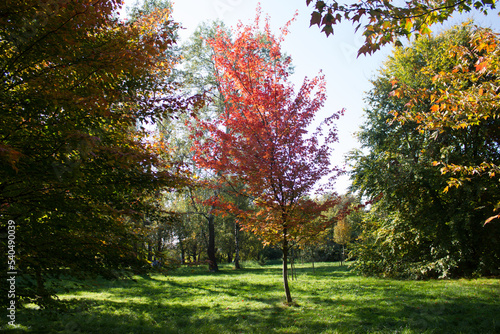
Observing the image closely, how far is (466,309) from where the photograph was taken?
→ 691 centimetres

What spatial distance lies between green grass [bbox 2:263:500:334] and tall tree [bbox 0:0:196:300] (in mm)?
950

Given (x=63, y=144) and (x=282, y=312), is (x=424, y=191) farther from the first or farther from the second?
(x=63, y=144)

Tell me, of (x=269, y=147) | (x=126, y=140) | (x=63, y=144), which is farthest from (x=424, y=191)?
(x=63, y=144)

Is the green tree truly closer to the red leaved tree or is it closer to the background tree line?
the background tree line

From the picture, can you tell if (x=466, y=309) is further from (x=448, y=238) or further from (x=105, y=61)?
(x=105, y=61)

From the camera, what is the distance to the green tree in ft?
38.7

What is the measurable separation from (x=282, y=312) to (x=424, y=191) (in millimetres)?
9968

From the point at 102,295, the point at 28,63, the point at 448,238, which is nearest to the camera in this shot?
the point at 28,63

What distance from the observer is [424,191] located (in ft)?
44.7

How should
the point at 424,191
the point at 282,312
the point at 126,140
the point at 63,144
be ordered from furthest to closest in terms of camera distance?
the point at 424,191, the point at 282,312, the point at 126,140, the point at 63,144

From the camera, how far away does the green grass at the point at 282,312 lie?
5.96 metres

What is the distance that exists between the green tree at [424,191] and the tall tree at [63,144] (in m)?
9.55

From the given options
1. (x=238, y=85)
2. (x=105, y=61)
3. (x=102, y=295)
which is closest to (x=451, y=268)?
(x=238, y=85)

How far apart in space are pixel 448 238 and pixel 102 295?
14.3 metres
